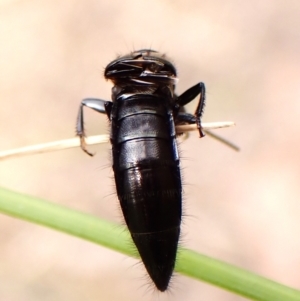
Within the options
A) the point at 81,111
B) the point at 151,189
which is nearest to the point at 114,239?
the point at 151,189

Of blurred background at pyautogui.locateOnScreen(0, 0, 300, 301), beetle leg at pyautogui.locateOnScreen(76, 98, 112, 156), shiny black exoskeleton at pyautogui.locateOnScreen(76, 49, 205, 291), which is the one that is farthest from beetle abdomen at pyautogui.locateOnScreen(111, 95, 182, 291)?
blurred background at pyautogui.locateOnScreen(0, 0, 300, 301)

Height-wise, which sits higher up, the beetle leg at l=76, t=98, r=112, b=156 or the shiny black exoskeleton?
the shiny black exoskeleton

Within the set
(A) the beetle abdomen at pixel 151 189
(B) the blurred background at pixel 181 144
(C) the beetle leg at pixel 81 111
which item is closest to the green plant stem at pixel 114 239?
(A) the beetle abdomen at pixel 151 189

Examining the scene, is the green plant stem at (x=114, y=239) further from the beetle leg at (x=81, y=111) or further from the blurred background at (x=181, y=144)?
the blurred background at (x=181, y=144)

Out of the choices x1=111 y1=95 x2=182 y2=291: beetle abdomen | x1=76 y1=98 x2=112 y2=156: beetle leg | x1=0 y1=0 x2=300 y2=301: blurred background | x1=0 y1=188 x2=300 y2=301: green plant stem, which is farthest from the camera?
x1=0 y1=0 x2=300 y2=301: blurred background

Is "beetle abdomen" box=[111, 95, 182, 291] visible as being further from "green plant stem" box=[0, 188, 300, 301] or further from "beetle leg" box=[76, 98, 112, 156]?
"beetle leg" box=[76, 98, 112, 156]

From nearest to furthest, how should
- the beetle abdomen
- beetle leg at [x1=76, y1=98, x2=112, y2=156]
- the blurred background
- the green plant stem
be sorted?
the green plant stem
the beetle abdomen
beetle leg at [x1=76, y1=98, x2=112, y2=156]
the blurred background
